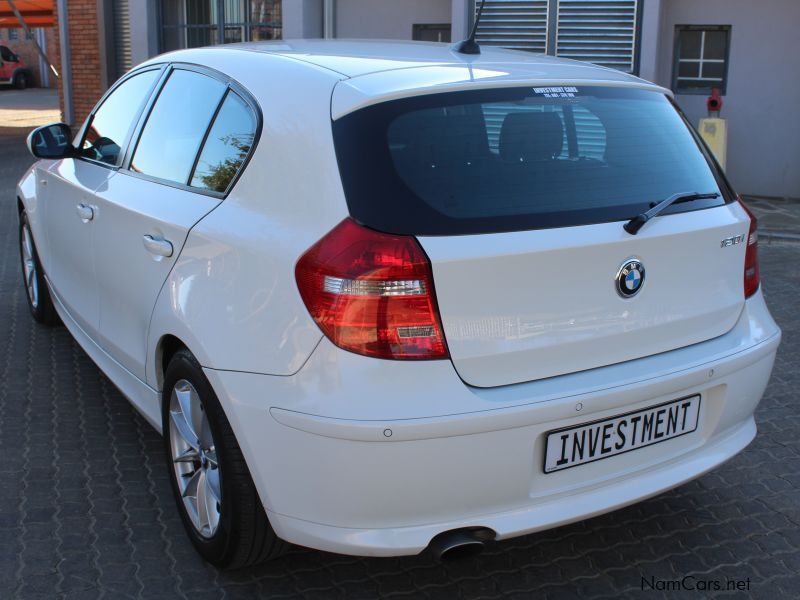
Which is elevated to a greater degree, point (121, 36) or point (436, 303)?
point (121, 36)

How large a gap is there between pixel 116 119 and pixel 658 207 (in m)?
2.61

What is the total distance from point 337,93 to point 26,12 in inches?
913

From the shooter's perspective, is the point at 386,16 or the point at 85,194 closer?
the point at 85,194

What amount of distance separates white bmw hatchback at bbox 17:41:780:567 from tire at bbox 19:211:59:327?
102 inches

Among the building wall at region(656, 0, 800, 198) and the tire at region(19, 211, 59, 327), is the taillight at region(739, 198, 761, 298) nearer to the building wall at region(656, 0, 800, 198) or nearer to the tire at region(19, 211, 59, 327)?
the tire at region(19, 211, 59, 327)

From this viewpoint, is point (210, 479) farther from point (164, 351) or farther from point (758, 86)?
point (758, 86)

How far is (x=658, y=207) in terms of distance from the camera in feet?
9.77

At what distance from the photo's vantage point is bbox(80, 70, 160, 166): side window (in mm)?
4242

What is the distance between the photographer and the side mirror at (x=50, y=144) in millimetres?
4715

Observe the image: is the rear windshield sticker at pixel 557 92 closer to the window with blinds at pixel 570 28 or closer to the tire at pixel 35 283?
the tire at pixel 35 283

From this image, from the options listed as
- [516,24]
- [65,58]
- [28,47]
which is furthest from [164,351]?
[28,47]

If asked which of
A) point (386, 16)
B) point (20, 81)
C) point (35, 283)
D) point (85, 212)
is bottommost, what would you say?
point (20, 81)

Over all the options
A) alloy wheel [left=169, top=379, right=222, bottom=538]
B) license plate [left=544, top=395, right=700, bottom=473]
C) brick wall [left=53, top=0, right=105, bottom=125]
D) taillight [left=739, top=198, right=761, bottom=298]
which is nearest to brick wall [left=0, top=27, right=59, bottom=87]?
brick wall [left=53, top=0, right=105, bottom=125]

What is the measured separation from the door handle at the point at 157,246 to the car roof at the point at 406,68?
64 cm
